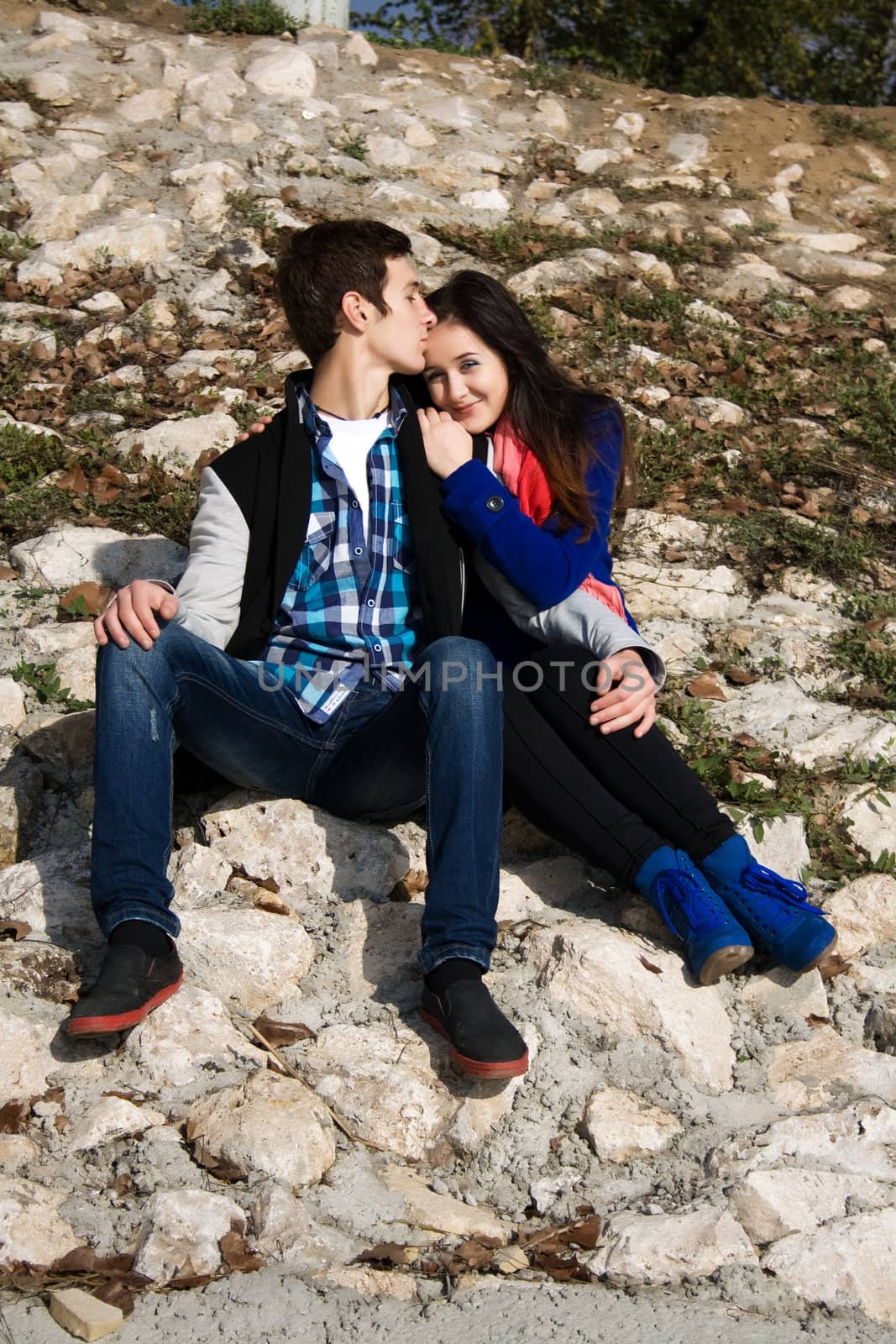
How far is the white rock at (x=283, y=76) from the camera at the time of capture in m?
8.05

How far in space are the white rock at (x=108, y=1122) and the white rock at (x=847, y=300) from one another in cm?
579

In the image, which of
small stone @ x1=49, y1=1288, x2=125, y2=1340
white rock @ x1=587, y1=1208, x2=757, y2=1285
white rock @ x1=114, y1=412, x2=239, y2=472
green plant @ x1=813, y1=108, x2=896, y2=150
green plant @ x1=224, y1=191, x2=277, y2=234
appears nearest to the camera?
small stone @ x1=49, y1=1288, x2=125, y2=1340

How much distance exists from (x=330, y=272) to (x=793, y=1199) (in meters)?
2.77

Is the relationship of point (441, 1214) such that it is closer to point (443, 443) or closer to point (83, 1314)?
point (83, 1314)

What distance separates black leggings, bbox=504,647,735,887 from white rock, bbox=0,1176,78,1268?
151 cm

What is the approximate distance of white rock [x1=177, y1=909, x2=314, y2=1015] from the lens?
3.11 m

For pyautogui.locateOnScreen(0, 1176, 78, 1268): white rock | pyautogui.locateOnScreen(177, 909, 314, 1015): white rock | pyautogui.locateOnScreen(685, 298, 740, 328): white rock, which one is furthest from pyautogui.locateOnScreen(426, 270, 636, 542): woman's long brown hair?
pyautogui.locateOnScreen(685, 298, 740, 328): white rock

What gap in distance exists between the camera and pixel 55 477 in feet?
16.5

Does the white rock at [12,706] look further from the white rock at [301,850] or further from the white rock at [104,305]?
the white rock at [104,305]

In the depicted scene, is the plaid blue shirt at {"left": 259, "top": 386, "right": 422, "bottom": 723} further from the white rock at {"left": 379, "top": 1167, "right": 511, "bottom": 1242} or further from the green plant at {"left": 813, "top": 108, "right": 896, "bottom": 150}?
the green plant at {"left": 813, "top": 108, "right": 896, "bottom": 150}

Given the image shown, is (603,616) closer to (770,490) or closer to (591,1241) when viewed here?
(591,1241)

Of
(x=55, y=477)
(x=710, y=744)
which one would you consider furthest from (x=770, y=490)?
(x=55, y=477)

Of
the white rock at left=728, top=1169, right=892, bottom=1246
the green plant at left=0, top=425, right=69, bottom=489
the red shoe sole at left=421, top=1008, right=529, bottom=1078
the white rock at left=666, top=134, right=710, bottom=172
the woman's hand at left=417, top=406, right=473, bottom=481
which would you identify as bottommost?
the green plant at left=0, top=425, right=69, bottom=489

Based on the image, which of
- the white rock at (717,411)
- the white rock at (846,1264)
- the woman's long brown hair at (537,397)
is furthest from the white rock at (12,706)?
the white rock at (717,411)
